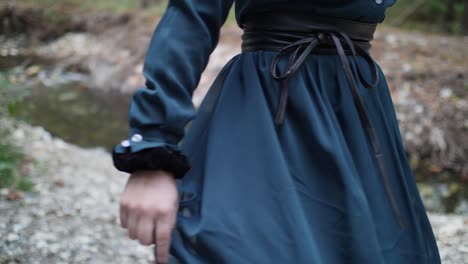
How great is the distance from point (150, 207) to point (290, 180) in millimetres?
259

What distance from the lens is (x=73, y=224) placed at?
9.62 feet

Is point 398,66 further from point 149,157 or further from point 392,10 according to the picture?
point 392,10

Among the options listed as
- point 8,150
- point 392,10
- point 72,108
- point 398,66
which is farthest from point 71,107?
point 392,10

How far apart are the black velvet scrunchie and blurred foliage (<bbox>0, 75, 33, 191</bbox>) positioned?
230 centimetres

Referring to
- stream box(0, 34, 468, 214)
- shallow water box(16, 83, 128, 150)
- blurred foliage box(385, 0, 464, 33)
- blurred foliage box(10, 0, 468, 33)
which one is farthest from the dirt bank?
blurred foliage box(385, 0, 464, 33)

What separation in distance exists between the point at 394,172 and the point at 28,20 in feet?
37.3

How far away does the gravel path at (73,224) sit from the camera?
2.52 meters

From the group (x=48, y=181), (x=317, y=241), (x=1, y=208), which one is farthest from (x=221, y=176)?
(x=48, y=181)

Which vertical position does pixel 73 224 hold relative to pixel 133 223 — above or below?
below

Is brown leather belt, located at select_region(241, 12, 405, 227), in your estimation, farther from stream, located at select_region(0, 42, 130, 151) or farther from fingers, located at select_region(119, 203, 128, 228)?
stream, located at select_region(0, 42, 130, 151)

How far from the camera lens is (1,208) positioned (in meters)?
2.87

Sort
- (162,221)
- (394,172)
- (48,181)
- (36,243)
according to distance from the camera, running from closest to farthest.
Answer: (162,221) < (394,172) < (36,243) < (48,181)

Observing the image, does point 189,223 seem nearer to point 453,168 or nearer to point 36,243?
point 36,243

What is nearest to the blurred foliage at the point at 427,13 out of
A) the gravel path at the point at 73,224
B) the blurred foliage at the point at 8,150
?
the gravel path at the point at 73,224
